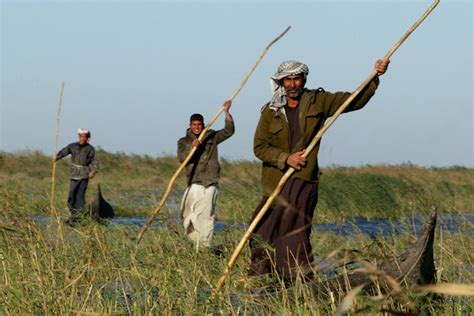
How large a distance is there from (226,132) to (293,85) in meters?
4.05

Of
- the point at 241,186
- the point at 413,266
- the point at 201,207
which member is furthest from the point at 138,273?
the point at 241,186

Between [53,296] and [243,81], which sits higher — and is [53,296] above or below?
below

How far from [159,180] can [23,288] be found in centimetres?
2239

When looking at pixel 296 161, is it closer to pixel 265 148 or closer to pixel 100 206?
pixel 265 148

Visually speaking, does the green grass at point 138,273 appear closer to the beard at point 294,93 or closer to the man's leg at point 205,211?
the beard at point 294,93

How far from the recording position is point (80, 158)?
601 inches

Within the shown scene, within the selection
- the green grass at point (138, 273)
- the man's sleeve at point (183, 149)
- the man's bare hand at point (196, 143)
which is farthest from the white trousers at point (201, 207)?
the green grass at point (138, 273)

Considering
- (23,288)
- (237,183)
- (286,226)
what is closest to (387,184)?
(237,183)

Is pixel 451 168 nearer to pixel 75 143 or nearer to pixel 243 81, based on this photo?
pixel 75 143

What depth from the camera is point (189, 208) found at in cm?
1140

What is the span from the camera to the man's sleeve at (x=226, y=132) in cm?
1095

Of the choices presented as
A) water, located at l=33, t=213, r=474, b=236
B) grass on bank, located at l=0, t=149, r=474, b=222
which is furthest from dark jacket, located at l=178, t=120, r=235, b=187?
water, located at l=33, t=213, r=474, b=236

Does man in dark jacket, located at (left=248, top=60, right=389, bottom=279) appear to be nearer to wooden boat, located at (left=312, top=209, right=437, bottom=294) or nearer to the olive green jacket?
the olive green jacket

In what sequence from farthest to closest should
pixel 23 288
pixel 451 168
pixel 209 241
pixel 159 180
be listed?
pixel 451 168
pixel 159 180
pixel 209 241
pixel 23 288
